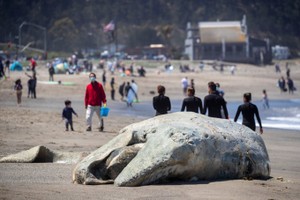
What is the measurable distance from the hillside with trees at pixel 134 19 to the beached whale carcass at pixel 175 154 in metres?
93.1

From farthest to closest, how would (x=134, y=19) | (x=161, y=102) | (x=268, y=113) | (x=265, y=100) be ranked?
(x=134, y=19), (x=265, y=100), (x=268, y=113), (x=161, y=102)

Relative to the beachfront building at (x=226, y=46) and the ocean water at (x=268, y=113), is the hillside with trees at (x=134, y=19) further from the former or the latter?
the ocean water at (x=268, y=113)

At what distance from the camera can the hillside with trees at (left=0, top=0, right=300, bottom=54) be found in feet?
353

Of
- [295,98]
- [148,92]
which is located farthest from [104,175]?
[295,98]

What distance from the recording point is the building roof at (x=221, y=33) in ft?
293

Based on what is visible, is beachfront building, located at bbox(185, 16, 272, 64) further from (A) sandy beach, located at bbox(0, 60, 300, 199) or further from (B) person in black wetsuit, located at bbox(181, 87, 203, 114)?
(B) person in black wetsuit, located at bbox(181, 87, 203, 114)

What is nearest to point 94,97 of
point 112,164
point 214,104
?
point 214,104

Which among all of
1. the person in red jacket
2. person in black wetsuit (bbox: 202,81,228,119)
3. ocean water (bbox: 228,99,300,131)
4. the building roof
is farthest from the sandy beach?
the building roof

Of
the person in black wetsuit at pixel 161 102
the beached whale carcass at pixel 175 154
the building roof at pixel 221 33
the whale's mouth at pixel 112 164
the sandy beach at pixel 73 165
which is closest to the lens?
the sandy beach at pixel 73 165

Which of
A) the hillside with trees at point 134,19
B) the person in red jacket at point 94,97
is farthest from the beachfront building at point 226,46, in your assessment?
the person in red jacket at point 94,97

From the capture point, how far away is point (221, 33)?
89.6 metres

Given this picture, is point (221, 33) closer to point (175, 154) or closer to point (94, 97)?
point (94, 97)

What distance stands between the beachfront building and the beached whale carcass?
76191 mm

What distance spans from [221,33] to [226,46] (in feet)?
6.92
